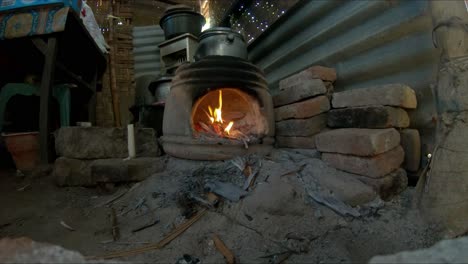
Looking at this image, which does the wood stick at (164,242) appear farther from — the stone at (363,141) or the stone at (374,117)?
the stone at (374,117)

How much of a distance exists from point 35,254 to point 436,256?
4.60 ft

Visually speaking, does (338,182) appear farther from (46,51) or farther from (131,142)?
(46,51)

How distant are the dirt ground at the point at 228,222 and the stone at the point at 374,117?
499mm

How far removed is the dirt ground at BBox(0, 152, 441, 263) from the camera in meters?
1.07

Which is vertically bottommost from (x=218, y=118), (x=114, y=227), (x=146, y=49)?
(x=114, y=227)

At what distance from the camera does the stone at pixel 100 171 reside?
1926 mm

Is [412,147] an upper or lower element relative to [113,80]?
lower

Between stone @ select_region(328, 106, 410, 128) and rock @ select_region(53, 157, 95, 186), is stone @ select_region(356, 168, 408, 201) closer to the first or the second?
stone @ select_region(328, 106, 410, 128)

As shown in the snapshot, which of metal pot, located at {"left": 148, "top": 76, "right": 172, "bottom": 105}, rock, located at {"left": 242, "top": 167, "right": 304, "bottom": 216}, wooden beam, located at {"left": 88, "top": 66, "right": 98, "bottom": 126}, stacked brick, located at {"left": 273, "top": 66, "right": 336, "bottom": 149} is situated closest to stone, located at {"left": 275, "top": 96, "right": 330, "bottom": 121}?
stacked brick, located at {"left": 273, "top": 66, "right": 336, "bottom": 149}

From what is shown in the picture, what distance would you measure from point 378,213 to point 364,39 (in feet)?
4.60

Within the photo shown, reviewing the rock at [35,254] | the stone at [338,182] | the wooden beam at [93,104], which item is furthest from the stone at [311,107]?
the wooden beam at [93,104]

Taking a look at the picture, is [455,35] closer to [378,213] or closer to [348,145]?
[348,145]

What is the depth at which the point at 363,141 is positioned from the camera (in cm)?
135

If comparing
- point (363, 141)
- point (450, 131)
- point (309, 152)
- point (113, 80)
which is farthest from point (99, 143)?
point (113, 80)
